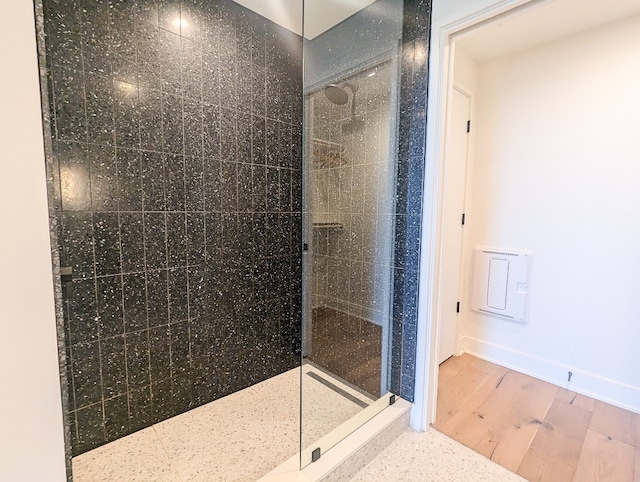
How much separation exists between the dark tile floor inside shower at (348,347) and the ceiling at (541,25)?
5.39 ft

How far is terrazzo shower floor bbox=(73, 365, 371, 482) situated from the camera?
4.47ft

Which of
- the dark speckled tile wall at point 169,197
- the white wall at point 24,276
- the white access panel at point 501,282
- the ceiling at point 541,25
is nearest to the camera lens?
the white wall at point 24,276

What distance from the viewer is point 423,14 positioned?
155 centimetres

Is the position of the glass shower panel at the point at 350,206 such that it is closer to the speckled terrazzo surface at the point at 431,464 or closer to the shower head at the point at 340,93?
the shower head at the point at 340,93

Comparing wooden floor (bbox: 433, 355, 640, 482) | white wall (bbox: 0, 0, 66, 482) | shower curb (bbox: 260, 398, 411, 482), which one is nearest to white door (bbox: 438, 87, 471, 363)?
wooden floor (bbox: 433, 355, 640, 482)

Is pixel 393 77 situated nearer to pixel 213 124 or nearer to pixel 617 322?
pixel 213 124

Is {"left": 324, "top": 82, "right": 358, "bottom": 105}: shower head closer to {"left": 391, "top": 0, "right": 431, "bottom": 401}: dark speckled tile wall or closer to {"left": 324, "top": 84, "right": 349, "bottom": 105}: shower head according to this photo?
{"left": 324, "top": 84, "right": 349, "bottom": 105}: shower head

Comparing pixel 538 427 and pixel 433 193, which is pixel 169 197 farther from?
pixel 538 427

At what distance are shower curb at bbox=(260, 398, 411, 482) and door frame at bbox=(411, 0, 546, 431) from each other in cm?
13

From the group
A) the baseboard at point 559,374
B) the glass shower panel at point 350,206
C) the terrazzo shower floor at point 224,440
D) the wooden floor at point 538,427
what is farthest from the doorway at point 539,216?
the terrazzo shower floor at point 224,440

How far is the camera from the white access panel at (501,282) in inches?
89.4

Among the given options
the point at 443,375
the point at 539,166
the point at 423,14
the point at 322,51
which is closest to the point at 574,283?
the point at 539,166

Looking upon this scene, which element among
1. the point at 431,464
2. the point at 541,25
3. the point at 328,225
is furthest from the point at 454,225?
the point at 431,464

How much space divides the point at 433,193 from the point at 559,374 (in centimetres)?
169
